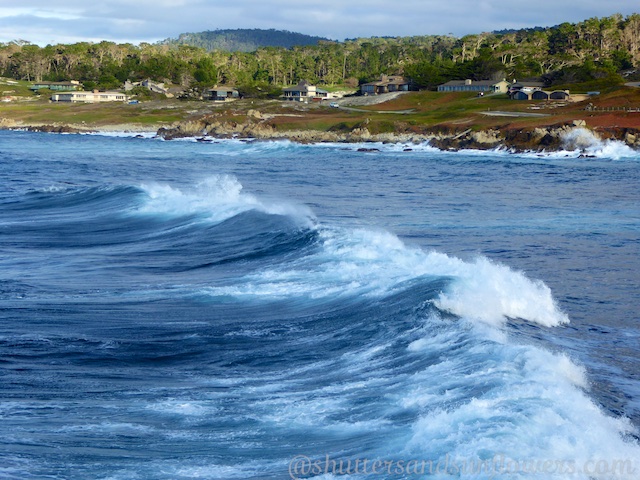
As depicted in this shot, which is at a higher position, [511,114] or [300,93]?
[300,93]

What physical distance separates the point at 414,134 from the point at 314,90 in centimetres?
6129

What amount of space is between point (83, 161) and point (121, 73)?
120m

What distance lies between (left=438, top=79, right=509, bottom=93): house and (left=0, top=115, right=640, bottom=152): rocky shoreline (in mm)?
31305

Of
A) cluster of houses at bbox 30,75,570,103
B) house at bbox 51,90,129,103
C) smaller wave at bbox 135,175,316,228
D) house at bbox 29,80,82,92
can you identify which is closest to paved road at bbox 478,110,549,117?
cluster of houses at bbox 30,75,570,103

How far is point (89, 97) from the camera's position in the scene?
149 metres

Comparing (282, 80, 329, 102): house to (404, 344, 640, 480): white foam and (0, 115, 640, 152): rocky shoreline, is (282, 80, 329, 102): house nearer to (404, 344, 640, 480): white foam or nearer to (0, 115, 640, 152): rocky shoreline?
(0, 115, 640, 152): rocky shoreline

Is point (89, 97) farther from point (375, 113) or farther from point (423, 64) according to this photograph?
point (375, 113)

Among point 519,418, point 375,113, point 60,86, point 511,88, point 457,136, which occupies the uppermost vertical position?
point 511,88

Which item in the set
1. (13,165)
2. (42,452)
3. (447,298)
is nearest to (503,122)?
(13,165)

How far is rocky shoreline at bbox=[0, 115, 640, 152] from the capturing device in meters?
72.0

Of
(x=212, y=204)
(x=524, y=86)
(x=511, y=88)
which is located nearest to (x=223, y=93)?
(x=511, y=88)

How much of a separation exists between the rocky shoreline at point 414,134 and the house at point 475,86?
31305 mm

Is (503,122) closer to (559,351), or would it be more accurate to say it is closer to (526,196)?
(526,196)

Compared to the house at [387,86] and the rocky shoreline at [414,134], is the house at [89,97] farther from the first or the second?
the house at [387,86]
